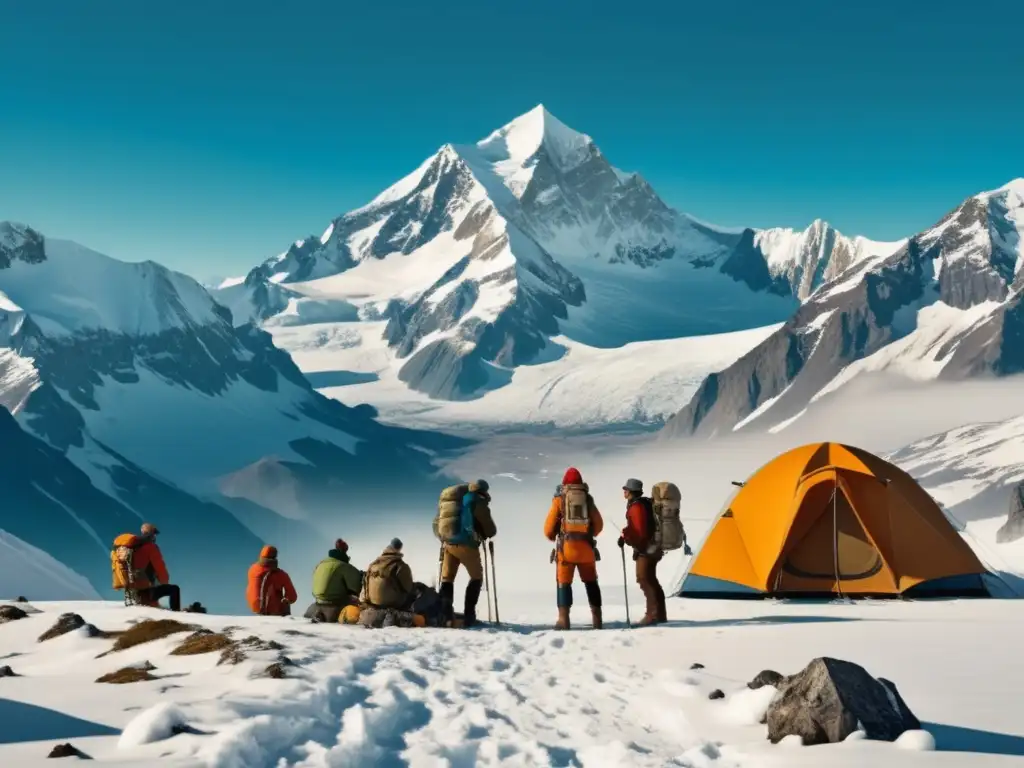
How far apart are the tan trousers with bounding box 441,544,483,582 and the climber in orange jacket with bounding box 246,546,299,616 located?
9.95ft

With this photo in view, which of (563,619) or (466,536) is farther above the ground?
(466,536)

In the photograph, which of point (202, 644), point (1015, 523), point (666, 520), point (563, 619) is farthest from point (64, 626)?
point (1015, 523)

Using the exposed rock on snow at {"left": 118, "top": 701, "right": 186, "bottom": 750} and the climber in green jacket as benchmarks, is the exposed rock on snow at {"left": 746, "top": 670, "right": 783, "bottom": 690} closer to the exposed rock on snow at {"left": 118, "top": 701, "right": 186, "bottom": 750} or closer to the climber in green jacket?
the exposed rock on snow at {"left": 118, "top": 701, "right": 186, "bottom": 750}

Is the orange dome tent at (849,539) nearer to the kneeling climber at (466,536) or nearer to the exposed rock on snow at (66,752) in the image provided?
the kneeling climber at (466,536)

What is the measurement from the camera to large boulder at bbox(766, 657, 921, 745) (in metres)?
9.41

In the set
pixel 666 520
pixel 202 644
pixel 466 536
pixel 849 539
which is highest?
pixel 849 539

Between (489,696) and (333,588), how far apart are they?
27.0 feet

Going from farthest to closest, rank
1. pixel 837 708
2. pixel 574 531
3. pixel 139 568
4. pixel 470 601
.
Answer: pixel 139 568, pixel 470 601, pixel 574 531, pixel 837 708

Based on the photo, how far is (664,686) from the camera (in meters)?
12.7

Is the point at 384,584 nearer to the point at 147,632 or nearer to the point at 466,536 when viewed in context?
the point at 466,536

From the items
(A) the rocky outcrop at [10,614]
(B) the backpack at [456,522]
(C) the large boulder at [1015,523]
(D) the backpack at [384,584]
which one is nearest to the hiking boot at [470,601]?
(B) the backpack at [456,522]

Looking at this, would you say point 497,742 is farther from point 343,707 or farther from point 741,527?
point 741,527

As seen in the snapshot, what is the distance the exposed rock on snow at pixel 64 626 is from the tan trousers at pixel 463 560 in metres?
6.59

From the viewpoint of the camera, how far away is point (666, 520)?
20.5 m
